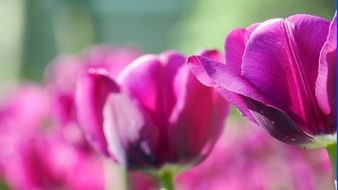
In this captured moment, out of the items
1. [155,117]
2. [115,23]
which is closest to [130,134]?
[155,117]

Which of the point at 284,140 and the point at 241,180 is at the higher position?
the point at 284,140

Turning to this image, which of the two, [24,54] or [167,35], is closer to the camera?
[24,54]

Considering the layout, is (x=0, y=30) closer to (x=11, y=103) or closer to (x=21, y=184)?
(x=11, y=103)

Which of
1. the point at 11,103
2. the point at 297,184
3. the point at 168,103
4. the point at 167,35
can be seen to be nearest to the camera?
the point at 168,103

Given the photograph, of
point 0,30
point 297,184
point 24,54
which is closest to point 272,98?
point 297,184

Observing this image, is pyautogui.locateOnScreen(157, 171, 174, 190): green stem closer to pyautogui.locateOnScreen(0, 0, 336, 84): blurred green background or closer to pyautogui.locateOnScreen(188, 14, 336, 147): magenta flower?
→ pyautogui.locateOnScreen(188, 14, 336, 147): magenta flower

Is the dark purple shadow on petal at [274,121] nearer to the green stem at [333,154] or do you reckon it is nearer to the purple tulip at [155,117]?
the green stem at [333,154]

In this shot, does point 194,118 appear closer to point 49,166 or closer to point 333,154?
point 333,154
